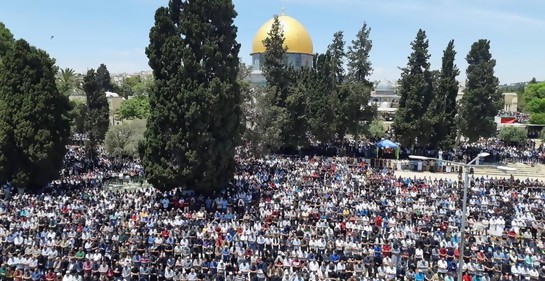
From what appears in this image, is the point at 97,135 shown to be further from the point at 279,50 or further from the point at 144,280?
the point at 144,280

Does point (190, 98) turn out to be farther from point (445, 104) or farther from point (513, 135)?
point (513, 135)

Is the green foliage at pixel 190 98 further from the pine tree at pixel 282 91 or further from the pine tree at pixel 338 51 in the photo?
the pine tree at pixel 338 51

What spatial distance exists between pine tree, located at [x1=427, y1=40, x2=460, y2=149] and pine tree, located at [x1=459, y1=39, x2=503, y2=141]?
3.58 feet

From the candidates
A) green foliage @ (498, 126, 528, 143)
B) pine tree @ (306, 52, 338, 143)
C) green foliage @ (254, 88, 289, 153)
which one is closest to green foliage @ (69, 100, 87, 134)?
green foliage @ (254, 88, 289, 153)

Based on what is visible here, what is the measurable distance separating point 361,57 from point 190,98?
25738 mm

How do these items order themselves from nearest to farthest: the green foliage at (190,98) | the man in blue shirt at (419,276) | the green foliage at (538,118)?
the man in blue shirt at (419,276)
the green foliage at (190,98)
the green foliage at (538,118)

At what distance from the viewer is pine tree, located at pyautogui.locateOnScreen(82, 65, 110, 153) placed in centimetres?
4047

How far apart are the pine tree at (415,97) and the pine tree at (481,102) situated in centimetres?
339

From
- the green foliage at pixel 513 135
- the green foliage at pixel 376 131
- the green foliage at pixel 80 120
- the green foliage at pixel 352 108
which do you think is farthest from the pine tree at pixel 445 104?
the green foliage at pixel 80 120

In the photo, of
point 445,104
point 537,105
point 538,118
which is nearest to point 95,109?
point 445,104

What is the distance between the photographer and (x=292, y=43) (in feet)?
205

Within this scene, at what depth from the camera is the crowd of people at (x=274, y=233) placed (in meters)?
16.8

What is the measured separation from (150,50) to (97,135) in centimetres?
1865

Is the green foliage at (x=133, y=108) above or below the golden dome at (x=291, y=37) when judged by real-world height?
below
